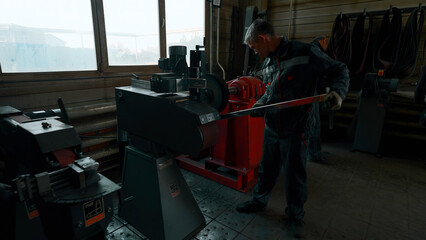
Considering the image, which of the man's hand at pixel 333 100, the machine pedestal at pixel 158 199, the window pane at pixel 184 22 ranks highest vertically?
the window pane at pixel 184 22

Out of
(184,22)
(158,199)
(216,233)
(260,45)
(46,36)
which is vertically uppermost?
(184,22)

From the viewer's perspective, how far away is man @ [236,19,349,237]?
63.7 inches

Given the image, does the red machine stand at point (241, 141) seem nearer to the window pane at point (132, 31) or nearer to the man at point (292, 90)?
the man at point (292, 90)

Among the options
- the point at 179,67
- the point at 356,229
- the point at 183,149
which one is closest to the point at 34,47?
the point at 179,67

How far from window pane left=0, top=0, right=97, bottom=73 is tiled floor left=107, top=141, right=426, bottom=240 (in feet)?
5.25

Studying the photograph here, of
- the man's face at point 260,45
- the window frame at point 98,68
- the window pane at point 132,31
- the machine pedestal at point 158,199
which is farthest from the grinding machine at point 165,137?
the window pane at point 132,31

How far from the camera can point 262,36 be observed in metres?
1.69

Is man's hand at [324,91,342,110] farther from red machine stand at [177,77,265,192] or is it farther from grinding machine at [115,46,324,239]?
red machine stand at [177,77,265,192]

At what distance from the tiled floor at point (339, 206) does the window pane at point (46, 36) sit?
1599 millimetres

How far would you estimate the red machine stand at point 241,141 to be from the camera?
2434 millimetres

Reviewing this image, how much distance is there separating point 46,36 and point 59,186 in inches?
79.2

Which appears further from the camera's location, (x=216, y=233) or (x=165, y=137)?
(x=216, y=233)

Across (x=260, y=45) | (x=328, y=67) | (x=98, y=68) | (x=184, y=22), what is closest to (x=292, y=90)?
(x=328, y=67)

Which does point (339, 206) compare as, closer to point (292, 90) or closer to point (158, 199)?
point (292, 90)
